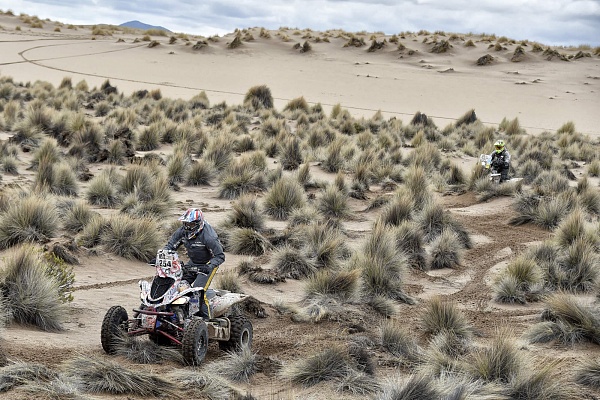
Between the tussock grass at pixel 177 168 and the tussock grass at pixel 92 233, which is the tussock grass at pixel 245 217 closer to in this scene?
the tussock grass at pixel 92 233

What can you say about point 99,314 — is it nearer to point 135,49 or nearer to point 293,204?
point 293,204

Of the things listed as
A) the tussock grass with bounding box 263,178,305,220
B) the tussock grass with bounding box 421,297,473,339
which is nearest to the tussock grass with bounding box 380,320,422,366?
the tussock grass with bounding box 421,297,473,339

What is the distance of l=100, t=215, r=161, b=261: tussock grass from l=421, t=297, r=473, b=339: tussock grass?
4.46 meters

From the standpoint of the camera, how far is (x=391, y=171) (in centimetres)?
2017

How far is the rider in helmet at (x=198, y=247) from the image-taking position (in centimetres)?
813

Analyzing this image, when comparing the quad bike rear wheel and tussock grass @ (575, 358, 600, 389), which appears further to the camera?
the quad bike rear wheel

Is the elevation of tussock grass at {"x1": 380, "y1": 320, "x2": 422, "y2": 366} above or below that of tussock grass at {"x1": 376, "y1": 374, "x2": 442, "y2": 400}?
below

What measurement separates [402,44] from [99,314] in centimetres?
4895

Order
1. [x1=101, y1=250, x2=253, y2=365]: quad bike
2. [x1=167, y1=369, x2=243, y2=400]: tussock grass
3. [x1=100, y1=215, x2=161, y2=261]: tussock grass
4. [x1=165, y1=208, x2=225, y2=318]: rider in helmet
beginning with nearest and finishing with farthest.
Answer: [x1=167, y1=369, x2=243, y2=400]: tussock grass < [x1=101, y1=250, x2=253, y2=365]: quad bike < [x1=165, y1=208, x2=225, y2=318]: rider in helmet < [x1=100, y1=215, x2=161, y2=261]: tussock grass

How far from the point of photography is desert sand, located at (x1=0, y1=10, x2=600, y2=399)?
8.73m

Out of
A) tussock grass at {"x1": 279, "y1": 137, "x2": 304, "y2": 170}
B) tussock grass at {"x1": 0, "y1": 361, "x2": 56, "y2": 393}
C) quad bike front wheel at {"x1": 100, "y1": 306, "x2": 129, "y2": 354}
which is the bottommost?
tussock grass at {"x1": 279, "y1": 137, "x2": 304, "y2": 170}

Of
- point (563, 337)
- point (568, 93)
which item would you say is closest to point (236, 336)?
point (563, 337)

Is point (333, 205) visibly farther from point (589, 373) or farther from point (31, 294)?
point (589, 373)

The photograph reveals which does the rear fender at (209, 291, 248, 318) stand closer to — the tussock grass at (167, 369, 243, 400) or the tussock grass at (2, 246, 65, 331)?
the tussock grass at (167, 369, 243, 400)
